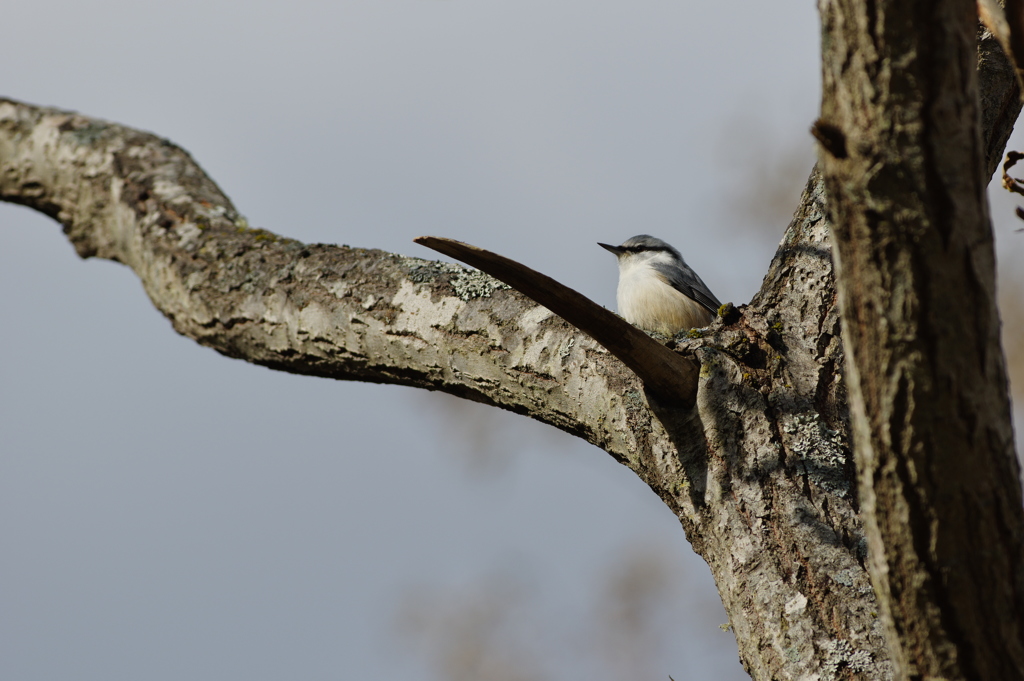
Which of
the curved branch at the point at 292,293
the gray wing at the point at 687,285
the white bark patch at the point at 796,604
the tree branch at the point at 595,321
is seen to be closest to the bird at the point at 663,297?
the gray wing at the point at 687,285

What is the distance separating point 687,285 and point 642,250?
81cm

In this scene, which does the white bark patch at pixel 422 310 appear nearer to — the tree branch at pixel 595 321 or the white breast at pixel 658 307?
the tree branch at pixel 595 321

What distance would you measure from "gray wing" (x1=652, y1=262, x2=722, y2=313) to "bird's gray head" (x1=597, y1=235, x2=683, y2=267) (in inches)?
12.6

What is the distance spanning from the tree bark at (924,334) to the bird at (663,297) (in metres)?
4.68

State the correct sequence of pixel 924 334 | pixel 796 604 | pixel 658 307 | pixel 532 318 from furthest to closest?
pixel 658 307
pixel 532 318
pixel 796 604
pixel 924 334

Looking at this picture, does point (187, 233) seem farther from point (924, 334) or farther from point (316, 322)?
point (924, 334)

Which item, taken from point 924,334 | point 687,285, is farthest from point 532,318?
point 687,285

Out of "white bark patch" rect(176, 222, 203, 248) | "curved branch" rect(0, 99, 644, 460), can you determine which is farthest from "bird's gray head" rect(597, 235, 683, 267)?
"white bark patch" rect(176, 222, 203, 248)

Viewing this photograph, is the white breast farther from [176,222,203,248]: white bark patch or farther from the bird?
[176,222,203,248]: white bark patch

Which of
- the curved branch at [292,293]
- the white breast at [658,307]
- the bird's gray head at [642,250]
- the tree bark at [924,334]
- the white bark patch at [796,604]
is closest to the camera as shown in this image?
the tree bark at [924,334]

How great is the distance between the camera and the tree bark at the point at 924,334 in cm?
117

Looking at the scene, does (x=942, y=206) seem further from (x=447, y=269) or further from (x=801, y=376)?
(x=447, y=269)

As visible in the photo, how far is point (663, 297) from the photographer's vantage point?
20.6 feet

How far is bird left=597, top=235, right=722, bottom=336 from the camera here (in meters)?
6.23
